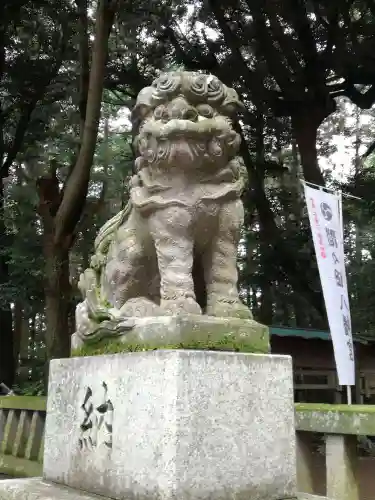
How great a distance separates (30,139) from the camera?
10.7 m

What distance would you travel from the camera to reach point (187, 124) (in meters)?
2.44

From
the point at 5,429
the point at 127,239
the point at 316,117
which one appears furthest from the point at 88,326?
the point at 316,117

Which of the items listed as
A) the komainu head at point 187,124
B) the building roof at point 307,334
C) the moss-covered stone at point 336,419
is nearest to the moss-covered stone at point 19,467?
the moss-covered stone at point 336,419

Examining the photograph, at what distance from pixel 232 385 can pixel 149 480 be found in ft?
1.51

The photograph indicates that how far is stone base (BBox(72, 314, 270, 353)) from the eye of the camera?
7.34 feet

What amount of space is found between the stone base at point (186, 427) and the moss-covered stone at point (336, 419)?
2.04 ft

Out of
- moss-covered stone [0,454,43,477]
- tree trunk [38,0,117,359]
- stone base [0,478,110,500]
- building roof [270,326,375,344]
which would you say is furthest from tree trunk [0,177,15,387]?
stone base [0,478,110,500]

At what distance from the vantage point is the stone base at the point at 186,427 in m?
2.07

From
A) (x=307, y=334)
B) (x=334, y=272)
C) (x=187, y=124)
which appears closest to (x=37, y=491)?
(x=187, y=124)

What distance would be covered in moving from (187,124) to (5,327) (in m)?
8.83

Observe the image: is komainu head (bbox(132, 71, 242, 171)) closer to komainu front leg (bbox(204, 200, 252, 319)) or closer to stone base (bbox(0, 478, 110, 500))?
komainu front leg (bbox(204, 200, 252, 319))

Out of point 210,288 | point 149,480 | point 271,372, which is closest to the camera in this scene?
point 149,480

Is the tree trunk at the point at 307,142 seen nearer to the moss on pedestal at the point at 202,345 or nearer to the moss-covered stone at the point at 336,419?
the moss-covered stone at the point at 336,419

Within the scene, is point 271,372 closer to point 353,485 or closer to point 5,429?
point 353,485
